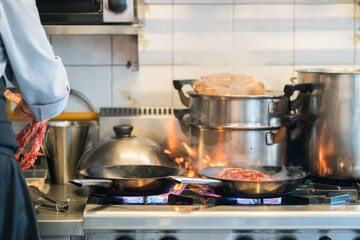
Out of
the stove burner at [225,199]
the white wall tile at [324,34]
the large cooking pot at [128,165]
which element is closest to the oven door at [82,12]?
the large cooking pot at [128,165]

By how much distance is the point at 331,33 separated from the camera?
7.11 ft

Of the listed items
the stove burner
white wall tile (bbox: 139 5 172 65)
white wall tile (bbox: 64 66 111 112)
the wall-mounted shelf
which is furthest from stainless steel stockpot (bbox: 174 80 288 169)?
white wall tile (bbox: 64 66 111 112)

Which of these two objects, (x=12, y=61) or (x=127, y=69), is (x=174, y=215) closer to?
(x=12, y=61)

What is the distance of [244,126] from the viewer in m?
1.75

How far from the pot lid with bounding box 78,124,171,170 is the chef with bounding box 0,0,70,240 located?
1.44ft

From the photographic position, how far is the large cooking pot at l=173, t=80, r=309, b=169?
1754mm

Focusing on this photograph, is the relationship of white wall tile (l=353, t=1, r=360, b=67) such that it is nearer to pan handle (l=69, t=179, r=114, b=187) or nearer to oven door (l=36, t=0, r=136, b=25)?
oven door (l=36, t=0, r=136, b=25)

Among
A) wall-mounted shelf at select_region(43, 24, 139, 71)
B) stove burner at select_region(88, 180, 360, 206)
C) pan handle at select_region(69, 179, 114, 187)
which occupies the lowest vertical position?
stove burner at select_region(88, 180, 360, 206)

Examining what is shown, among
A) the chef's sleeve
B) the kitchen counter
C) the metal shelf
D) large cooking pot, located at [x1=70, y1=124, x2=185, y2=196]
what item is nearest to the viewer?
the chef's sleeve

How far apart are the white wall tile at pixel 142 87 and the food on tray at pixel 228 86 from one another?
0.88 ft

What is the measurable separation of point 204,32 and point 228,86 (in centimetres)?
35

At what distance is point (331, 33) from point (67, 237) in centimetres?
Answer: 132

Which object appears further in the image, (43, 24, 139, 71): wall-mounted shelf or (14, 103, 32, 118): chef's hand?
(43, 24, 139, 71): wall-mounted shelf

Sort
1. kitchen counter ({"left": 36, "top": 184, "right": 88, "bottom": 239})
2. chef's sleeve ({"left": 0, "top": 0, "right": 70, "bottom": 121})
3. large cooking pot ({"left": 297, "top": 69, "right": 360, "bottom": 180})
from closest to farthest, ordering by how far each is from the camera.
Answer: chef's sleeve ({"left": 0, "top": 0, "right": 70, "bottom": 121}) < kitchen counter ({"left": 36, "top": 184, "right": 88, "bottom": 239}) < large cooking pot ({"left": 297, "top": 69, "right": 360, "bottom": 180})
